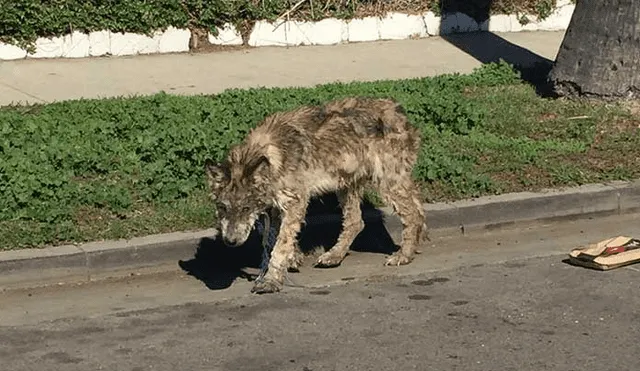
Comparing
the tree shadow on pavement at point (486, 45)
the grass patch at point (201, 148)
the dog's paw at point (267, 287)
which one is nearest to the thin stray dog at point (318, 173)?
the dog's paw at point (267, 287)

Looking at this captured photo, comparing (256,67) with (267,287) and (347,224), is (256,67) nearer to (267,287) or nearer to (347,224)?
(347,224)

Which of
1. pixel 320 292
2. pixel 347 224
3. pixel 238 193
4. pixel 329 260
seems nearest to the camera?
pixel 238 193

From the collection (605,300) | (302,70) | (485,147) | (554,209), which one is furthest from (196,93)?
(605,300)

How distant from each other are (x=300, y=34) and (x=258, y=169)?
7528 millimetres

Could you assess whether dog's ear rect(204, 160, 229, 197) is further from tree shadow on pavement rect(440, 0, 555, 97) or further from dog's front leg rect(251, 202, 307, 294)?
tree shadow on pavement rect(440, 0, 555, 97)

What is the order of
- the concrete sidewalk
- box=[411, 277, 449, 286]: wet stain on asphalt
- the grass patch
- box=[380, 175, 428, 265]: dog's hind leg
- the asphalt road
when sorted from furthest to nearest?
the concrete sidewalk, the grass patch, box=[380, 175, 428, 265]: dog's hind leg, box=[411, 277, 449, 286]: wet stain on asphalt, the asphalt road

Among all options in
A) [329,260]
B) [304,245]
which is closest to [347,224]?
[329,260]

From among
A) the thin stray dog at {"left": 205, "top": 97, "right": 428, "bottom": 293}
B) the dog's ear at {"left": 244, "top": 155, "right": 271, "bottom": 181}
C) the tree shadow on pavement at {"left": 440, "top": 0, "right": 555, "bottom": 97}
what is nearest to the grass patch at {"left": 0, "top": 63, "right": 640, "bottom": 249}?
the tree shadow on pavement at {"left": 440, "top": 0, "right": 555, "bottom": 97}

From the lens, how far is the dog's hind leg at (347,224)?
28.3 feet

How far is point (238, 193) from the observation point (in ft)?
25.0

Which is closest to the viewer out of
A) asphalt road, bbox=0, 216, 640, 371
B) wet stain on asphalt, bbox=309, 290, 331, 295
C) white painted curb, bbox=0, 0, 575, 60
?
asphalt road, bbox=0, 216, 640, 371

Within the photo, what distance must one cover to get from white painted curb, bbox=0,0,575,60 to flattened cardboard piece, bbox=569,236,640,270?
6803mm

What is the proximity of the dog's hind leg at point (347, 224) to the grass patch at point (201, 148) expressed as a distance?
2.85 ft

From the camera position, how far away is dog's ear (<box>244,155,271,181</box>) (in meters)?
7.65
